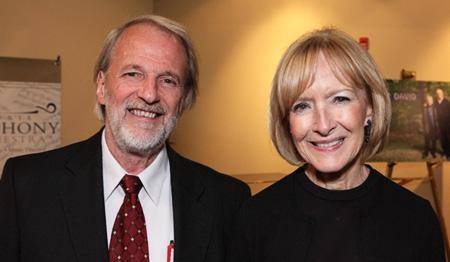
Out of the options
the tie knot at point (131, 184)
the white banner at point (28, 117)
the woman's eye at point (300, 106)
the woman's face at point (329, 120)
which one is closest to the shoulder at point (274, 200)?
the woman's face at point (329, 120)

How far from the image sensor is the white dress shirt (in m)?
1.65

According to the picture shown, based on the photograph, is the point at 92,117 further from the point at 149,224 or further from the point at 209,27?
the point at 149,224

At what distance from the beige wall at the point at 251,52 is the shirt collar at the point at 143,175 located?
94.7 inches

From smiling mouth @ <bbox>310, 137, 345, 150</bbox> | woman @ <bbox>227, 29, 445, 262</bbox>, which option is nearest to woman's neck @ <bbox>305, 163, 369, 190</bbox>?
woman @ <bbox>227, 29, 445, 262</bbox>

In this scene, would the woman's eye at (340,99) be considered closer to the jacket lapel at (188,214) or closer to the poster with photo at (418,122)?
the jacket lapel at (188,214)

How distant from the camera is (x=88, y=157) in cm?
173

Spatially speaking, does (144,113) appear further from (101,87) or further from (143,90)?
(101,87)

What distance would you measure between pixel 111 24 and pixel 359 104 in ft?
10.8

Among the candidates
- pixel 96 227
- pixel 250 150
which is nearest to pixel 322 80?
pixel 96 227

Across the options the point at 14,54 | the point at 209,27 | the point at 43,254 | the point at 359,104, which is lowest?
the point at 43,254

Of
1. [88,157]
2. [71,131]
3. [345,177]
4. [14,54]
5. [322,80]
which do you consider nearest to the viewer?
[322,80]

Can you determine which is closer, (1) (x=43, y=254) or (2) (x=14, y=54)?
(1) (x=43, y=254)

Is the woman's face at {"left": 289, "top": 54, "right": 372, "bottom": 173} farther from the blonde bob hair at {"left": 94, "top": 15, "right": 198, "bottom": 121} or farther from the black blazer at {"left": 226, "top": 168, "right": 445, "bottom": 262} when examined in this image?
the blonde bob hair at {"left": 94, "top": 15, "right": 198, "bottom": 121}

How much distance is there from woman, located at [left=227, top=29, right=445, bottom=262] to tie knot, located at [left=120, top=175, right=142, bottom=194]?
40cm
